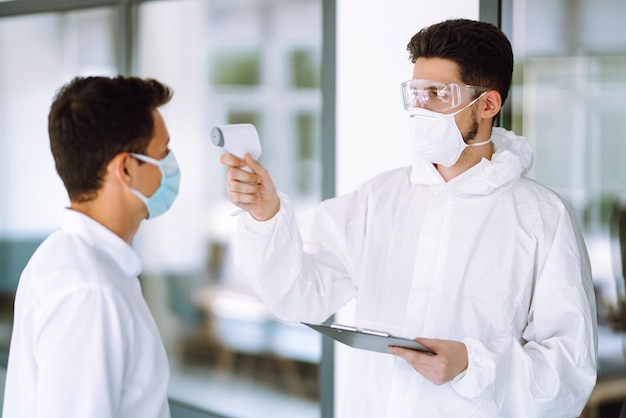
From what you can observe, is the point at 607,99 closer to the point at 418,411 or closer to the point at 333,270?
the point at 333,270

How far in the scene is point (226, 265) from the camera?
144 inches

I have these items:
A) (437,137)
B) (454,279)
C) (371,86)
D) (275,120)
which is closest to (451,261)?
(454,279)

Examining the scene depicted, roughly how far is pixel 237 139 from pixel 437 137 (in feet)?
1.62

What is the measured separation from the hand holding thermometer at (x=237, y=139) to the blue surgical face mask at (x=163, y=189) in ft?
0.45

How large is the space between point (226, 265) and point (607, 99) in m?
1.92

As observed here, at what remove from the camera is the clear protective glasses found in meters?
1.95

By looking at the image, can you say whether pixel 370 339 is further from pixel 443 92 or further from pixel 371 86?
pixel 371 86

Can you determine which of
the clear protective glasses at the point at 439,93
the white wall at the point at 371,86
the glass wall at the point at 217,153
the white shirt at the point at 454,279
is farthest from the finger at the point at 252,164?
the glass wall at the point at 217,153

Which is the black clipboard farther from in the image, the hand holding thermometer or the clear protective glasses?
the clear protective glasses

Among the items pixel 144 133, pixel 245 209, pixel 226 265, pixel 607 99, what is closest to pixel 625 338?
pixel 607 99

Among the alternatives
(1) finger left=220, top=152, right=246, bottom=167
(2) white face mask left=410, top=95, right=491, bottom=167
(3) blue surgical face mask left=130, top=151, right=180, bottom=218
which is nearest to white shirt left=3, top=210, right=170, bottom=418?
(3) blue surgical face mask left=130, top=151, right=180, bottom=218

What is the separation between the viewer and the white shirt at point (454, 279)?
1.76 meters

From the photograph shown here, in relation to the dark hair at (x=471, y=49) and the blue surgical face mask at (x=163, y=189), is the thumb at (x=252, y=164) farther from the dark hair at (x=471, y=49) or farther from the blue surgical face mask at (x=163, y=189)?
the dark hair at (x=471, y=49)

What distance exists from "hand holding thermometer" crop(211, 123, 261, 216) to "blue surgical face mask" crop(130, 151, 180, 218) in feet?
0.45
